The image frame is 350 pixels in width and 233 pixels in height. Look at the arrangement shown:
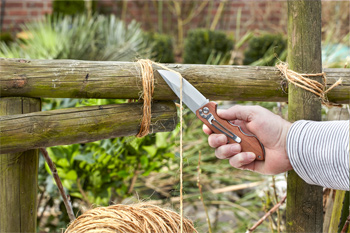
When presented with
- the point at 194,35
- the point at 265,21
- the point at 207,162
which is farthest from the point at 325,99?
the point at 265,21

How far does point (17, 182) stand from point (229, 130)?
0.71m

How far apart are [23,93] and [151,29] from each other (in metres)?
4.35

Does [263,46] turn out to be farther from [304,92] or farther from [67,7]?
[304,92]

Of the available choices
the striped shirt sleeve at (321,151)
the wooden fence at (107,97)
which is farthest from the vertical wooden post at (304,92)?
the striped shirt sleeve at (321,151)

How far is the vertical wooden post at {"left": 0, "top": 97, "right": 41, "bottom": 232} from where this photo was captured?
115 cm

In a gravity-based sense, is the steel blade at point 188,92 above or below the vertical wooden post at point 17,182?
above

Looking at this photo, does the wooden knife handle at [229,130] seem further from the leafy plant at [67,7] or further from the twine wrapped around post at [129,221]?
the leafy plant at [67,7]

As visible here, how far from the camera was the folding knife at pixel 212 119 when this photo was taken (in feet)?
3.73

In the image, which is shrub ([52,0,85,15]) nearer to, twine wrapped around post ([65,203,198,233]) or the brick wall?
the brick wall

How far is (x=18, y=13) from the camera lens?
15.1 ft

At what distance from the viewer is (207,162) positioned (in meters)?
2.87

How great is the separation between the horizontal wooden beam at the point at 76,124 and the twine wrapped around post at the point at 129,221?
264 millimetres

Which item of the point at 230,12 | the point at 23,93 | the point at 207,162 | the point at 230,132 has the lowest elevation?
the point at 207,162

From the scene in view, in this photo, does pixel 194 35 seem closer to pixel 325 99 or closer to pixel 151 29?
pixel 151 29
